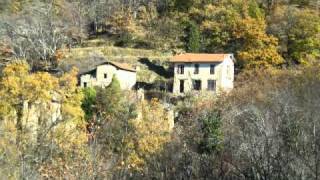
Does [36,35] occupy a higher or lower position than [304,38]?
lower

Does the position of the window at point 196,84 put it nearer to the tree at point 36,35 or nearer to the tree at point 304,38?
the tree at point 304,38

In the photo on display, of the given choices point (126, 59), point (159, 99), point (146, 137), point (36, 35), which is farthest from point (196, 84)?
point (146, 137)

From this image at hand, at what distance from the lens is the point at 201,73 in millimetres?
46594

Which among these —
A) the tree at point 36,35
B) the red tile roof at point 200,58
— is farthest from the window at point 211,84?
the tree at point 36,35

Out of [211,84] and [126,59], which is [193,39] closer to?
[126,59]

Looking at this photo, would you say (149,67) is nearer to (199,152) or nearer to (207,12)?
(207,12)

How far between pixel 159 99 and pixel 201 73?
465 cm

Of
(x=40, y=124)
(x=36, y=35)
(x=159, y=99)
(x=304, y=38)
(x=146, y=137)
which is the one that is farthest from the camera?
(x=36, y=35)

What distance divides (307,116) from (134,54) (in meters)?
31.6

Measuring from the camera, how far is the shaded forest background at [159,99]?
2114 cm

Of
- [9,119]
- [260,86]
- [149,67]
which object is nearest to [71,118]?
[9,119]

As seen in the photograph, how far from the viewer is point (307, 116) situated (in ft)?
75.8

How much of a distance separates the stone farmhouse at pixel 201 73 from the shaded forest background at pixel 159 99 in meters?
1.58

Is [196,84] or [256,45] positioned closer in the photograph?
[196,84]
